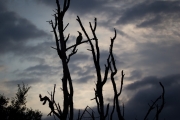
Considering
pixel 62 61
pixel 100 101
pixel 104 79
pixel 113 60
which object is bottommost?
pixel 100 101

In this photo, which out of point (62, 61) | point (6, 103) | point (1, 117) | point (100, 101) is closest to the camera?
point (100, 101)

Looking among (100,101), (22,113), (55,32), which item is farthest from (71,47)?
(22,113)

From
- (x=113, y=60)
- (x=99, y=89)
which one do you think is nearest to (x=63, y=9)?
(x=113, y=60)

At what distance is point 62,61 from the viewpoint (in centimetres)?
569

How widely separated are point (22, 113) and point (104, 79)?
2653 centimetres

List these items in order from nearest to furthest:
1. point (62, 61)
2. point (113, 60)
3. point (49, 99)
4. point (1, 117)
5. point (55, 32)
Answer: point (113, 60) → point (49, 99) → point (62, 61) → point (55, 32) → point (1, 117)

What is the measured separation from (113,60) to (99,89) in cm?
49

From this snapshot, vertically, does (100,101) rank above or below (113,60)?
below

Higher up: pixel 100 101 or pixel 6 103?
pixel 6 103

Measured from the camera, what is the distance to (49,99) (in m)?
3.81

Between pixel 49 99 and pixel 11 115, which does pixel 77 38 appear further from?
pixel 11 115

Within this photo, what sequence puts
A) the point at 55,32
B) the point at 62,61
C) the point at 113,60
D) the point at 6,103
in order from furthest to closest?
the point at 6,103, the point at 55,32, the point at 62,61, the point at 113,60

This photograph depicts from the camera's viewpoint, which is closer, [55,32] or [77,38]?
[55,32]

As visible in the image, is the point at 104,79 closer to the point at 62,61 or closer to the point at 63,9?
the point at 62,61
